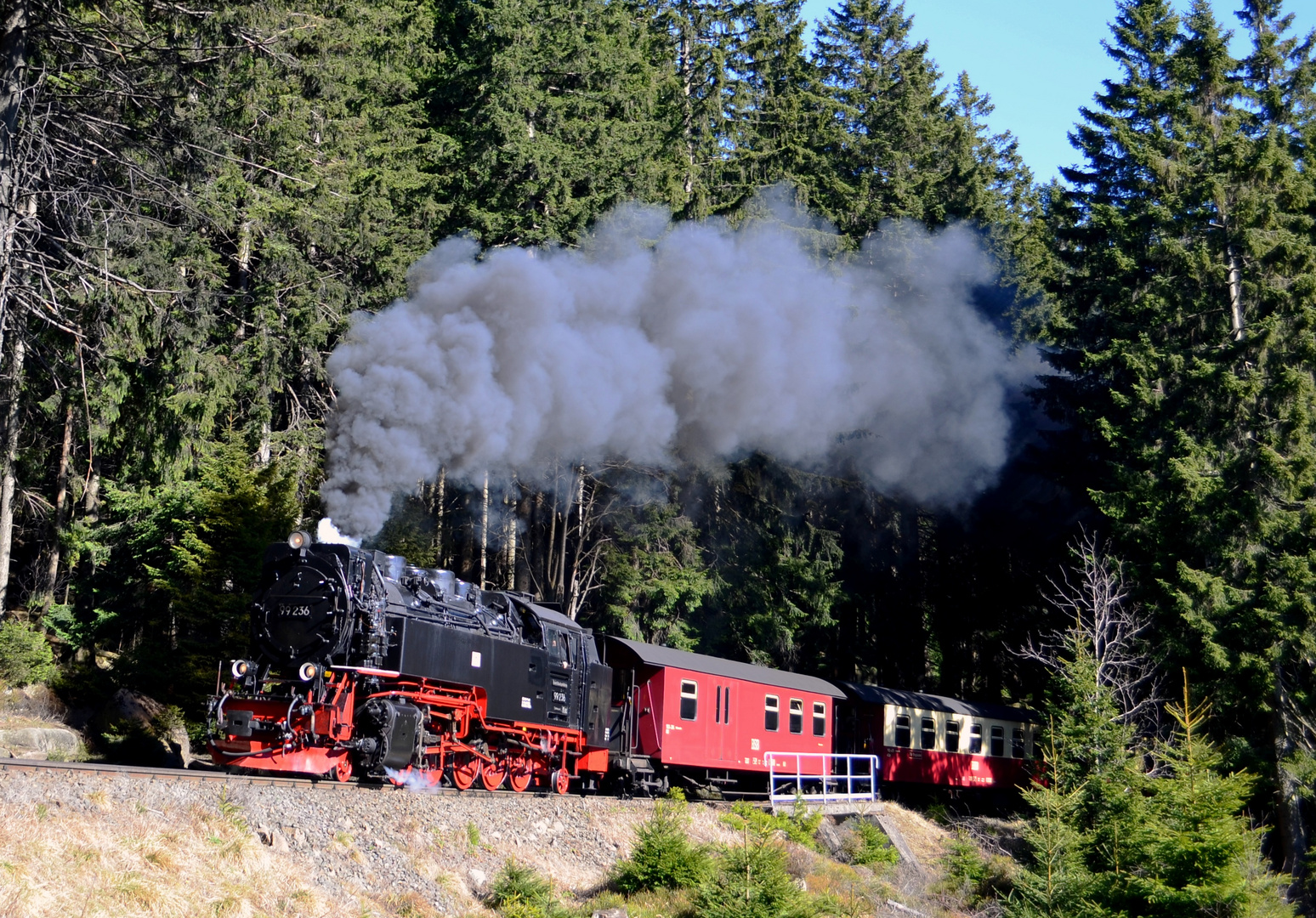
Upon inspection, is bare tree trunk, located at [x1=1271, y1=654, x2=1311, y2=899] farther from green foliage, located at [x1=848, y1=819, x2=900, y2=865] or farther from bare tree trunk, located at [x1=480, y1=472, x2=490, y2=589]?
bare tree trunk, located at [x1=480, y1=472, x2=490, y2=589]

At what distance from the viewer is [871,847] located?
1641 cm

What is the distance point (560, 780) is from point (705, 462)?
11263 mm

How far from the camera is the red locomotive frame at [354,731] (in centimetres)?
1223

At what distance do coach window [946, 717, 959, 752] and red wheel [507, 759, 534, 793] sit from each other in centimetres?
1026

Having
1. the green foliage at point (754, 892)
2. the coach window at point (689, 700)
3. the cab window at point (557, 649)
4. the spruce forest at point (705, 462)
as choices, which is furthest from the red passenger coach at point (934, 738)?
the green foliage at point (754, 892)

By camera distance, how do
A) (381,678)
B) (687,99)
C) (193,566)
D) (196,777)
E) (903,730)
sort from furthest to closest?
(687,99), (903,730), (193,566), (381,678), (196,777)

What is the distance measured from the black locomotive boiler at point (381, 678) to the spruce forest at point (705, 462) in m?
3.88

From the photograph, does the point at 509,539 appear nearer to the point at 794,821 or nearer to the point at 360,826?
the point at 794,821

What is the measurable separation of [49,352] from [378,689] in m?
11.3

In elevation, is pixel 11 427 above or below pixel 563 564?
above

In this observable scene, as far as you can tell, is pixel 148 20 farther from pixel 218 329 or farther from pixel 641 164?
pixel 641 164

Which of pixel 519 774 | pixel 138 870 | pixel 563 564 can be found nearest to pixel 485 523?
pixel 563 564

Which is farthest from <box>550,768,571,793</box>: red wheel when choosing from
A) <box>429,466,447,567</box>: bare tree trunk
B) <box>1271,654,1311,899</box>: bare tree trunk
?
<box>1271,654,1311,899</box>: bare tree trunk

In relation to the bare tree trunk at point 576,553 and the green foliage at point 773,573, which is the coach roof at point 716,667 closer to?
the green foliage at point 773,573
